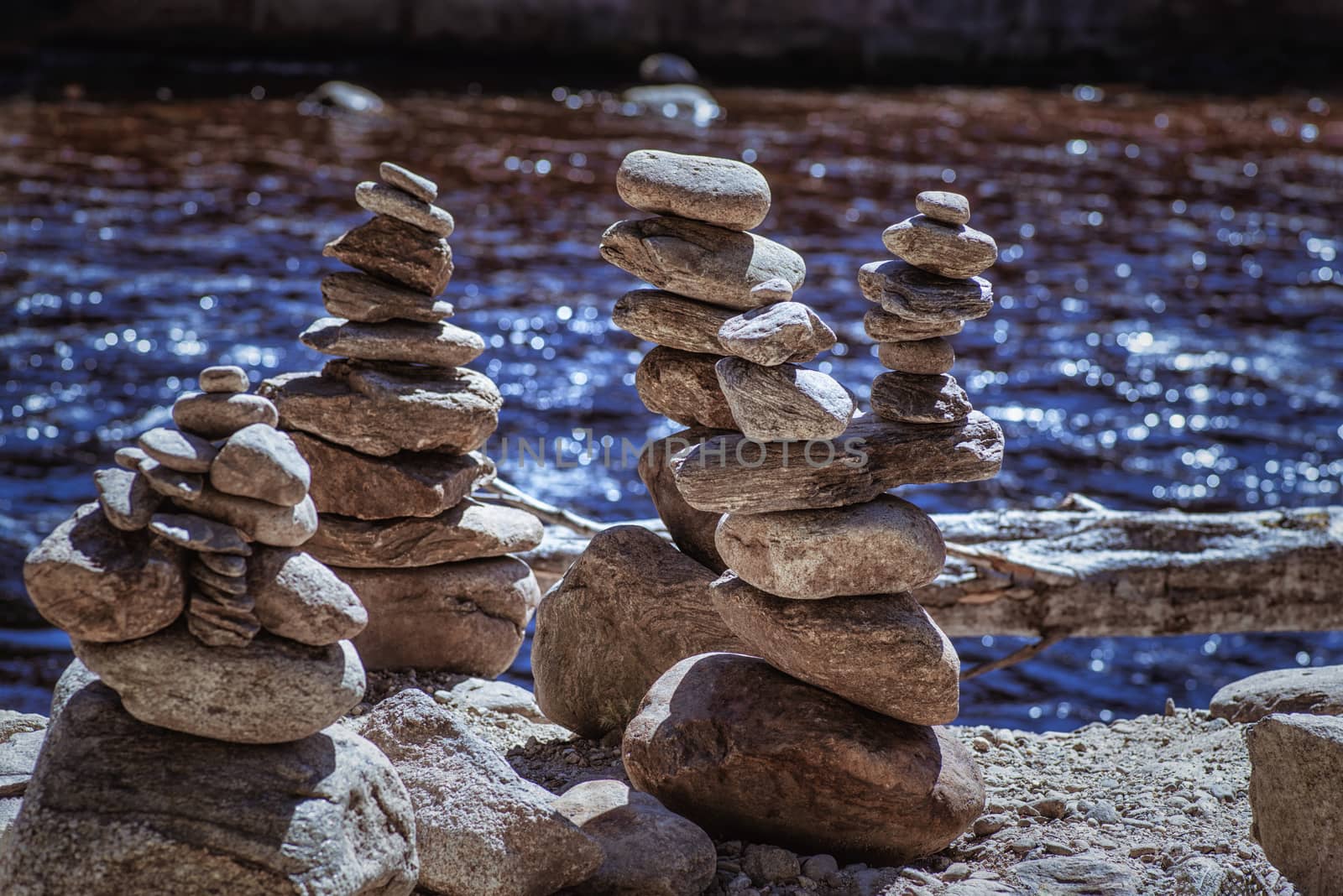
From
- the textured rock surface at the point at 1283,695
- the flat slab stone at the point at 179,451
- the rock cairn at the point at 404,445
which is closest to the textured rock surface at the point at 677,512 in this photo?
the rock cairn at the point at 404,445

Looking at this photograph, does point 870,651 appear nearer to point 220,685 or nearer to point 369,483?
point 220,685

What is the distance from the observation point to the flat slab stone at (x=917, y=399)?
3775 millimetres

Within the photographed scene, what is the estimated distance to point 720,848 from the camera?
3.73 meters

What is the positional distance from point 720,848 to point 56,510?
5.74 metres

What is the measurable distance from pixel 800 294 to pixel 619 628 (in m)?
7.79

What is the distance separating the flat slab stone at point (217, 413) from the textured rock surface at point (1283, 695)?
3633 mm

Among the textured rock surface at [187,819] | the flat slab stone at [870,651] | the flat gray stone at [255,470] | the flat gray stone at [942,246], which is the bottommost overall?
the textured rock surface at [187,819]

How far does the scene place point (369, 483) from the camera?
16.0 ft

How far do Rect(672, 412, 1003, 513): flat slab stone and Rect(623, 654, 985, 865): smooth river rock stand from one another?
0.58m

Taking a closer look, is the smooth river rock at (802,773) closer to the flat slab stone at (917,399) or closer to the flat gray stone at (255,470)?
the flat slab stone at (917,399)

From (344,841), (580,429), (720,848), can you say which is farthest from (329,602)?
(580,429)

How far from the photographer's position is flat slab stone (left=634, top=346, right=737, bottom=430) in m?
4.37

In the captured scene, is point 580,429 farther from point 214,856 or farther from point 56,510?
point 214,856

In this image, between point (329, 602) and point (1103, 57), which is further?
point (1103, 57)
